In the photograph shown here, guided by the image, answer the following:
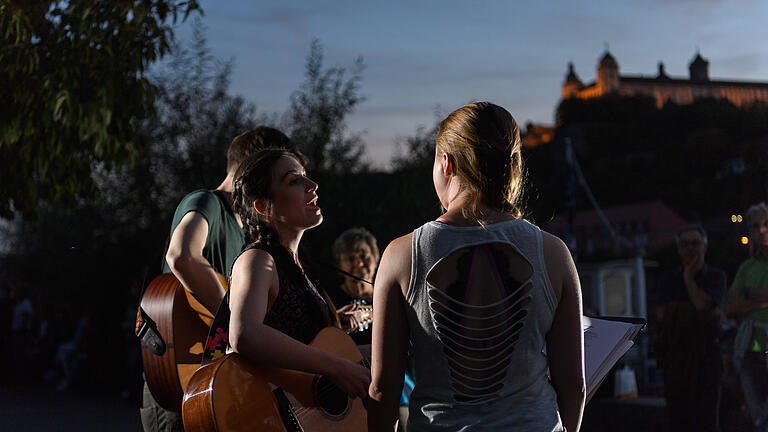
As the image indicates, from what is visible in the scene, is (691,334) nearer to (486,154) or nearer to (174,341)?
(174,341)

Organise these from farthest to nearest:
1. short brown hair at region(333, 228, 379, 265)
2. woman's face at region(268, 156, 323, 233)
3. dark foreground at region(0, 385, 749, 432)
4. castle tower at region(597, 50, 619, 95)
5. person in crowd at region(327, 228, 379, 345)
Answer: castle tower at region(597, 50, 619, 95)
dark foreground at region(0, 385, 749, 432)
short brown hair at region(333, 228, 379, 265)
person in crowd at region(327, 228, 379, 345)
woman's face at region(268, 156, 323, 233)

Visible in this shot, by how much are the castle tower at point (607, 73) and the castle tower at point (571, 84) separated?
688 centimetres

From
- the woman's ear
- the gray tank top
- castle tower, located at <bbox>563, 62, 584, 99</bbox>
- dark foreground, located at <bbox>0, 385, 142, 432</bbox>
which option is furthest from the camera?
castle tower, located at <bbox>563, 62, 584, 99</bbox>

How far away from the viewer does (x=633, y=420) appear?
30.1 ft

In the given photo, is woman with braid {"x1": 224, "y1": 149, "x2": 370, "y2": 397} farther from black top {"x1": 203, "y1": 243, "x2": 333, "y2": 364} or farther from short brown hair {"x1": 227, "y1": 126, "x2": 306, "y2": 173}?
short brown hair {"x1": 227, "y1": 126, "x2": 306, "y2": 173}

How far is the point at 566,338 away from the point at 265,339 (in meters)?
0.78

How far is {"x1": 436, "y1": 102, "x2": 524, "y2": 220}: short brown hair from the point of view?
1.83m

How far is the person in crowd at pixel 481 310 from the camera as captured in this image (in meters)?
1.76

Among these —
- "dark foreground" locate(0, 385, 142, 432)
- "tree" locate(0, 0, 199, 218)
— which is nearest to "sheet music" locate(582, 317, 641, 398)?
"tree" locate(0, 0, 199, 218)

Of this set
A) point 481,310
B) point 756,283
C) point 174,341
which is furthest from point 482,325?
point 756,283

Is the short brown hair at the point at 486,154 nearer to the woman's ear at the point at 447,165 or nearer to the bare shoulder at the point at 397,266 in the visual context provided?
the woman's ear at the point at 447,165

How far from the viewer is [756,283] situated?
5.21 meters

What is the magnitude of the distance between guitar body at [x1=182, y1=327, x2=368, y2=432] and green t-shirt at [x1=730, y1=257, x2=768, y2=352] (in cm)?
376

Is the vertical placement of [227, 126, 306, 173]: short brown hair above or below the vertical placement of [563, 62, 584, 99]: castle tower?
below
